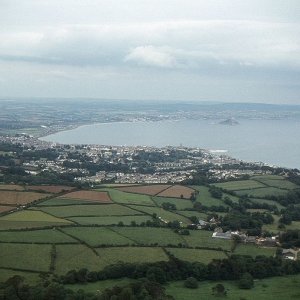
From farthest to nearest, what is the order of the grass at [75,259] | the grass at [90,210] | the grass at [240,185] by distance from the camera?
the grass at [240,185]
the grass at [90,210]
the grass at [75,259]

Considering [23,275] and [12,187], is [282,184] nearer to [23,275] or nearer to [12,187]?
[12,187]

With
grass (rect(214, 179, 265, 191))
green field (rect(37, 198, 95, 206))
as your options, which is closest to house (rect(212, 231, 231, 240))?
green field (rect(37, 198, 95, 206))

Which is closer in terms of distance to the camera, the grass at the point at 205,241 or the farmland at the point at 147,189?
the grass at the point at 205,241

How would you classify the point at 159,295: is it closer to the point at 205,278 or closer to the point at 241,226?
the point at 205,278

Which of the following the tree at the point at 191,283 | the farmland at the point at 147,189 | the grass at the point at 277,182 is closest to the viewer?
the tree at the point at 191,283

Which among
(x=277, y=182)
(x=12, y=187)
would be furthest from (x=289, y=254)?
(x=12, y=187)

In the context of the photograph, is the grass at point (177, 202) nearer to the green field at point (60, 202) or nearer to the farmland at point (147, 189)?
the farmland at point (147, 189)

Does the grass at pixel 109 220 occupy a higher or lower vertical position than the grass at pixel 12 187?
lower

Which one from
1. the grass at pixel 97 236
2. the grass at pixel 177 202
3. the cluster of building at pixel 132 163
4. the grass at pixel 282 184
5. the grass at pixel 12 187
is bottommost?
the cluster of building at pixel 132 163

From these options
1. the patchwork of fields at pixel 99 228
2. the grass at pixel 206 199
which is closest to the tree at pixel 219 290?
the patchwork of fields at pixel 99 228
